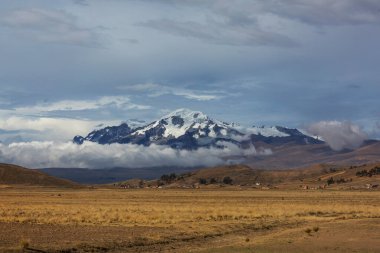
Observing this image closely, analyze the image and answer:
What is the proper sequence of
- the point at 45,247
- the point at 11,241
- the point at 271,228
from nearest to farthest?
the point at 45,247 < the point at 11,241 < the point at 271,228

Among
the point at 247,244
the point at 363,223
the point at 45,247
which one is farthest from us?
the point at 363,223

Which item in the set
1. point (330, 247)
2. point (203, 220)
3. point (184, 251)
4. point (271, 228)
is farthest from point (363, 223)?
point (184, 251)

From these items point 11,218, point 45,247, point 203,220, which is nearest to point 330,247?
point 45,247

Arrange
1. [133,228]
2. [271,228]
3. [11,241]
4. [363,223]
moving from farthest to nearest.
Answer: [363,223] → [271,228] → [133,228] → [11,241]

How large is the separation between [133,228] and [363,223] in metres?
20.9

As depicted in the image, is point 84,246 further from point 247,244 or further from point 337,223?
point 337,223

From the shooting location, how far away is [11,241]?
37.6 metres

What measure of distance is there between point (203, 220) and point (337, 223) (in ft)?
39.6

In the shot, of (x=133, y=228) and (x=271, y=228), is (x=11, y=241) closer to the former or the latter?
(x=133, y=228)

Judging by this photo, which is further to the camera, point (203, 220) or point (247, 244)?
point (203, 220)

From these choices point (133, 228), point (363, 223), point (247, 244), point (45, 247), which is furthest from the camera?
point (363, 223)

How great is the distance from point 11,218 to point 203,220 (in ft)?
57.2

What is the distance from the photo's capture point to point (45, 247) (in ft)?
115

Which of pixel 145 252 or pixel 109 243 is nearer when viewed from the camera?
pixel 145 252
